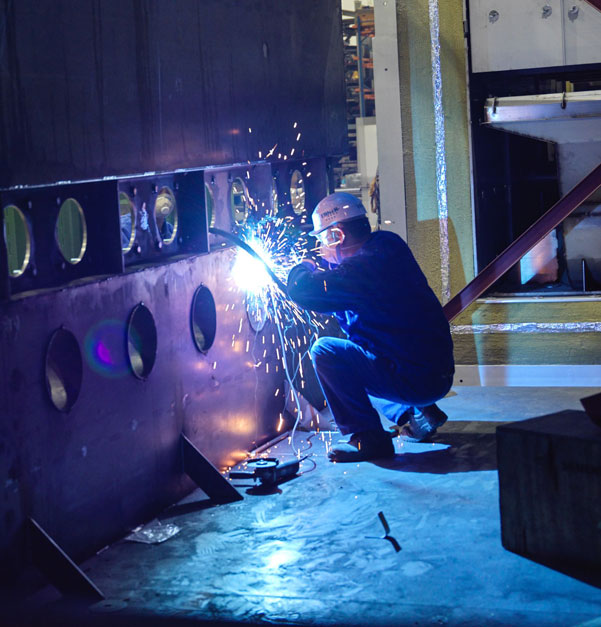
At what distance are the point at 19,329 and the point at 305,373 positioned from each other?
2.52m

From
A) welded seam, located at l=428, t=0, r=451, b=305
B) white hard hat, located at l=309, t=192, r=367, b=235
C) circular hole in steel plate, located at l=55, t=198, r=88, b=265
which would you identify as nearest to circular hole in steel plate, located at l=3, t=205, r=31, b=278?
circular hole in steel plate, located at l=55, t=198, r=88, b=265

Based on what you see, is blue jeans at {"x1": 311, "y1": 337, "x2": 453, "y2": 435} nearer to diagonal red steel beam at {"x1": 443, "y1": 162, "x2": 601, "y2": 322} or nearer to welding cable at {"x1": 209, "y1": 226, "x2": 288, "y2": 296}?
welding cable at {"x1": 209, "y1": 226, "x2": 288, "y2": 296}

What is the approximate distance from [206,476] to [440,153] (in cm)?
256

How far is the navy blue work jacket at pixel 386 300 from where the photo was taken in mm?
4508

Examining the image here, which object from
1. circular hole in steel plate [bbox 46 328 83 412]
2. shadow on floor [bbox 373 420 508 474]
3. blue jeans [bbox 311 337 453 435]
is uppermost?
circular hole in steel plate [bbox 46 328 83 412]

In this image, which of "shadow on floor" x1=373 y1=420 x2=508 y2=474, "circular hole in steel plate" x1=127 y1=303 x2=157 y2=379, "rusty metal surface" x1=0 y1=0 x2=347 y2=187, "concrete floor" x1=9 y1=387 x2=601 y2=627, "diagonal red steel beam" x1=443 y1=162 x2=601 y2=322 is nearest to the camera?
"concrete floor" x1=9 y1=387 x2=601 y2=627

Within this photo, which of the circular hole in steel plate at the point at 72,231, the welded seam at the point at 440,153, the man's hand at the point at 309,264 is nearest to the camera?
the circular hole in steel plate at the point at 72,231

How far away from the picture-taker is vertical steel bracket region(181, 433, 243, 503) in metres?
4.23

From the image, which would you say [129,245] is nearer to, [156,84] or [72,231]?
[72,231]

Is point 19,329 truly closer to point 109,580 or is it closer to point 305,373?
point 109,580

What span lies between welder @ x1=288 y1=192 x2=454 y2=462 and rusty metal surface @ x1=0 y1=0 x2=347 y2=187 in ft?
2.01

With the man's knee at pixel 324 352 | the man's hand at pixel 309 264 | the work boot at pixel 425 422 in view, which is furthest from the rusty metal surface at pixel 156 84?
the work boot at pixel 425 422

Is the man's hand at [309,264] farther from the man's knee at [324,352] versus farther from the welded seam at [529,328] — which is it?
the welded seam at [529,328]

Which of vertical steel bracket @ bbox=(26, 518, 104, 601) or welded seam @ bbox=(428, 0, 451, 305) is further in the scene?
welded seam @ bbox=(428, 0, 451, 305)
